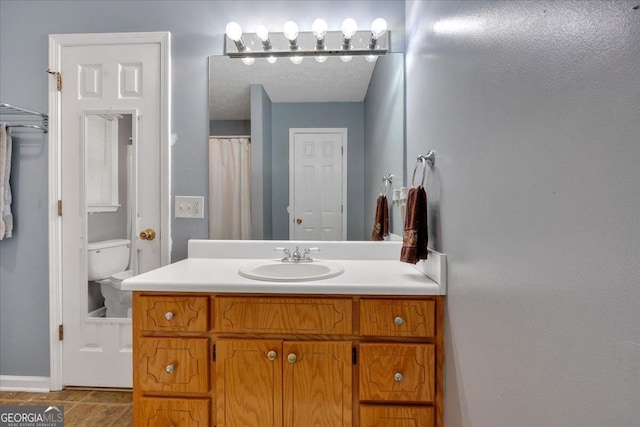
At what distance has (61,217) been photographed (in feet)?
6.24

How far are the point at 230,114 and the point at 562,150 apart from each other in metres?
1.62

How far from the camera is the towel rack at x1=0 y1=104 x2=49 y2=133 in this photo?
Answer: 6.23 ft

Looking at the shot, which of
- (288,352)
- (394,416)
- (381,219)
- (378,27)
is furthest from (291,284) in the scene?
(378,27)

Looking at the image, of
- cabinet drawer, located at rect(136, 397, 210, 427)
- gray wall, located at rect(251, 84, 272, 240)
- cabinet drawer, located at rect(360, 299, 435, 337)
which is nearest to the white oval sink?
gray wall, located at rect(251, 84, 272, 240)

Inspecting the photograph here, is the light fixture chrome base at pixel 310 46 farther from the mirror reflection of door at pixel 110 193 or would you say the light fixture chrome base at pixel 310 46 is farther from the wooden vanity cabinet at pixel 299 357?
the wooden vanity cabinet at pixel 299 357

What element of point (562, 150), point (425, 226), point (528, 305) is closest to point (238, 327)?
point (425, 226)

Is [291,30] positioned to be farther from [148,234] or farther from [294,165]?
[148,234]

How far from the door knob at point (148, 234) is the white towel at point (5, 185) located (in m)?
0.73

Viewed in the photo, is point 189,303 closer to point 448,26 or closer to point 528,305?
point 528,305

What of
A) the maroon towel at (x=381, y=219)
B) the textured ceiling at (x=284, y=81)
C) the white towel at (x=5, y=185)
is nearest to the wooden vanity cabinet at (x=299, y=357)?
the maroon towel at (x=381, y=219)

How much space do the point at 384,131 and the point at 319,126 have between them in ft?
1.19

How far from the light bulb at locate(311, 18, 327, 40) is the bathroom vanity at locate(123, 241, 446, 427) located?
1.29m

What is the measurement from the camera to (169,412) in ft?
4.25

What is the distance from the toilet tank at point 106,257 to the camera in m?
1.90
